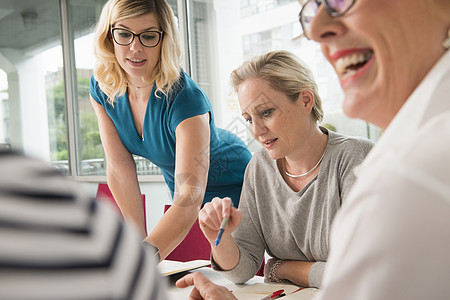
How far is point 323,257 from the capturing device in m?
1.51

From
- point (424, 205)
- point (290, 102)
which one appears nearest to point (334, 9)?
point (424, 205)

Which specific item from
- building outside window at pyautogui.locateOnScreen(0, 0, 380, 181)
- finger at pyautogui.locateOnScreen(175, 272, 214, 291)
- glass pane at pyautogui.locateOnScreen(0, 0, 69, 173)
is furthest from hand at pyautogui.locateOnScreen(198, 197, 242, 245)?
glass pane at pyautogui.locateOnScreen(0, 0, 69, 173)

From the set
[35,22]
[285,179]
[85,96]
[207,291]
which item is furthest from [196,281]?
[35,22]

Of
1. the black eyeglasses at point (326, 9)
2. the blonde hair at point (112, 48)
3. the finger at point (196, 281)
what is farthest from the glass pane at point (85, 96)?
the black eyeglasses at point (326, 9)

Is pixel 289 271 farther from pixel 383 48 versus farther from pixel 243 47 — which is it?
pixel 243 47

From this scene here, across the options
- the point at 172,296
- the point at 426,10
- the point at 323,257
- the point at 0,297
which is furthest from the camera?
the point at 323,257

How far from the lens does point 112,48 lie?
1948 millimetres

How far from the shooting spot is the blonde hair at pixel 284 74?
1759mm

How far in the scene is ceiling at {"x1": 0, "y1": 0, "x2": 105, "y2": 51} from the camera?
16.7ft

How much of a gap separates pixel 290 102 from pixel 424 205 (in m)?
1.38

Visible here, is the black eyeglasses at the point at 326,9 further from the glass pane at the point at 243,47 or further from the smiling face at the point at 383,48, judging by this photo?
the glass pane at the point at 243,47

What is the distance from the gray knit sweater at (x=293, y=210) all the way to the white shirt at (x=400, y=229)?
37.6 inches

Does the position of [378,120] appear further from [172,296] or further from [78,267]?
[172,296]

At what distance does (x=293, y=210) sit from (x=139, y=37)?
2.97 ft
